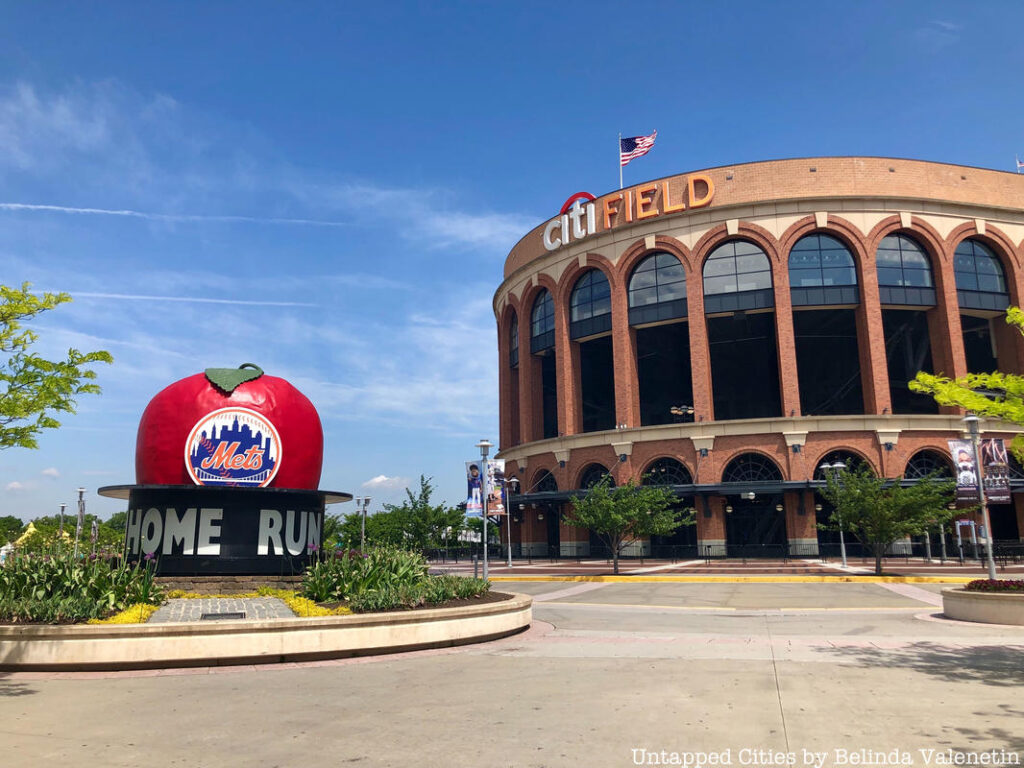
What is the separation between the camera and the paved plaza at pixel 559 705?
725cm

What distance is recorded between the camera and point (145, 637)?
1209cm

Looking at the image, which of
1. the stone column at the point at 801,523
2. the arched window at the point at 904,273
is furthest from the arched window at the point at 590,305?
the arched window at the point at 904,273

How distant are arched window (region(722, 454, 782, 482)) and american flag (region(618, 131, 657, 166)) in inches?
826

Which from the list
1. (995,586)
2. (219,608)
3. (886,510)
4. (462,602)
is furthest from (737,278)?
(219,608)

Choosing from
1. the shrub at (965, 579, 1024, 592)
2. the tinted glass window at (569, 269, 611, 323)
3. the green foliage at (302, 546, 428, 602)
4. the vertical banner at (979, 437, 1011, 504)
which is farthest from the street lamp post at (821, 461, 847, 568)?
the green foliage at (302, 546, 428, 602)

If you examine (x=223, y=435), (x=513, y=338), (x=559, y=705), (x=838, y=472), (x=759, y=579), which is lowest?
(x=759, y=579)

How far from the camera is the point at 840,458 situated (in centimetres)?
4419

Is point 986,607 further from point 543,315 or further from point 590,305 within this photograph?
point 543,315

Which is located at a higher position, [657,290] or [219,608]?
[657,290]

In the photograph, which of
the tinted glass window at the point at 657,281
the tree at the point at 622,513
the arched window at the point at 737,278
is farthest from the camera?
the tinted glass window at the point at 657,281

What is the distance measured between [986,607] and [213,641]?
16.6 m

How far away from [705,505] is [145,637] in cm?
3698

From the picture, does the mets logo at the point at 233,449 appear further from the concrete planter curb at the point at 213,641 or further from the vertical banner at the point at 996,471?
the vertical banner at the point at 996,471

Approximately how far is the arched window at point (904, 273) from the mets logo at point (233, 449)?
40.1 meters
